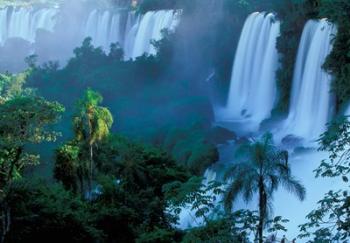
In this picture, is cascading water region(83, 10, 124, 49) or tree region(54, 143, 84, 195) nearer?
tree region(54, 143, 84, 195)

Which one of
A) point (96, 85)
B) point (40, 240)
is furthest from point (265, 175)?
point (96, 85)

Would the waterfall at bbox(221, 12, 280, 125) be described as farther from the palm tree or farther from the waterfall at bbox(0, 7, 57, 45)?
the waterfall at bbox(0, 7, 57, 45)

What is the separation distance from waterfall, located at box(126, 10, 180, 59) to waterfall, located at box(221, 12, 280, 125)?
16.9 m

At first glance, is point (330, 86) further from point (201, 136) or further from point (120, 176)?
point (120, 176)

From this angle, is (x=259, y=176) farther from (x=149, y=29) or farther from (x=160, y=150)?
(x=149, y=29)

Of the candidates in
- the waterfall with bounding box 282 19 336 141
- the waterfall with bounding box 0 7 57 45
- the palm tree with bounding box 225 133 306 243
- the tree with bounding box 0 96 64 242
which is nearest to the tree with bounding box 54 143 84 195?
the tree with bounding box 0 96 64 242

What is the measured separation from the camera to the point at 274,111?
3984 cm

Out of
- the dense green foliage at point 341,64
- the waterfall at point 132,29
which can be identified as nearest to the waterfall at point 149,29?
the waterfall at point 132,29

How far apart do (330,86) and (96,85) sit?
2727 centimetres

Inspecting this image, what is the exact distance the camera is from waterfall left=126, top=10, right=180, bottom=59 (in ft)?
201

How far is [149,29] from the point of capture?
63.3 metres

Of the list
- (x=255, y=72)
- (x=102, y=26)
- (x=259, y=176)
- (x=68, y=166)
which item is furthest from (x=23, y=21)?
(x=259, y=176)

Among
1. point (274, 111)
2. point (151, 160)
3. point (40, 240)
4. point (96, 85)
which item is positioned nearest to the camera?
point (40, 240)

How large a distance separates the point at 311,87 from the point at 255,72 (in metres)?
8.27
